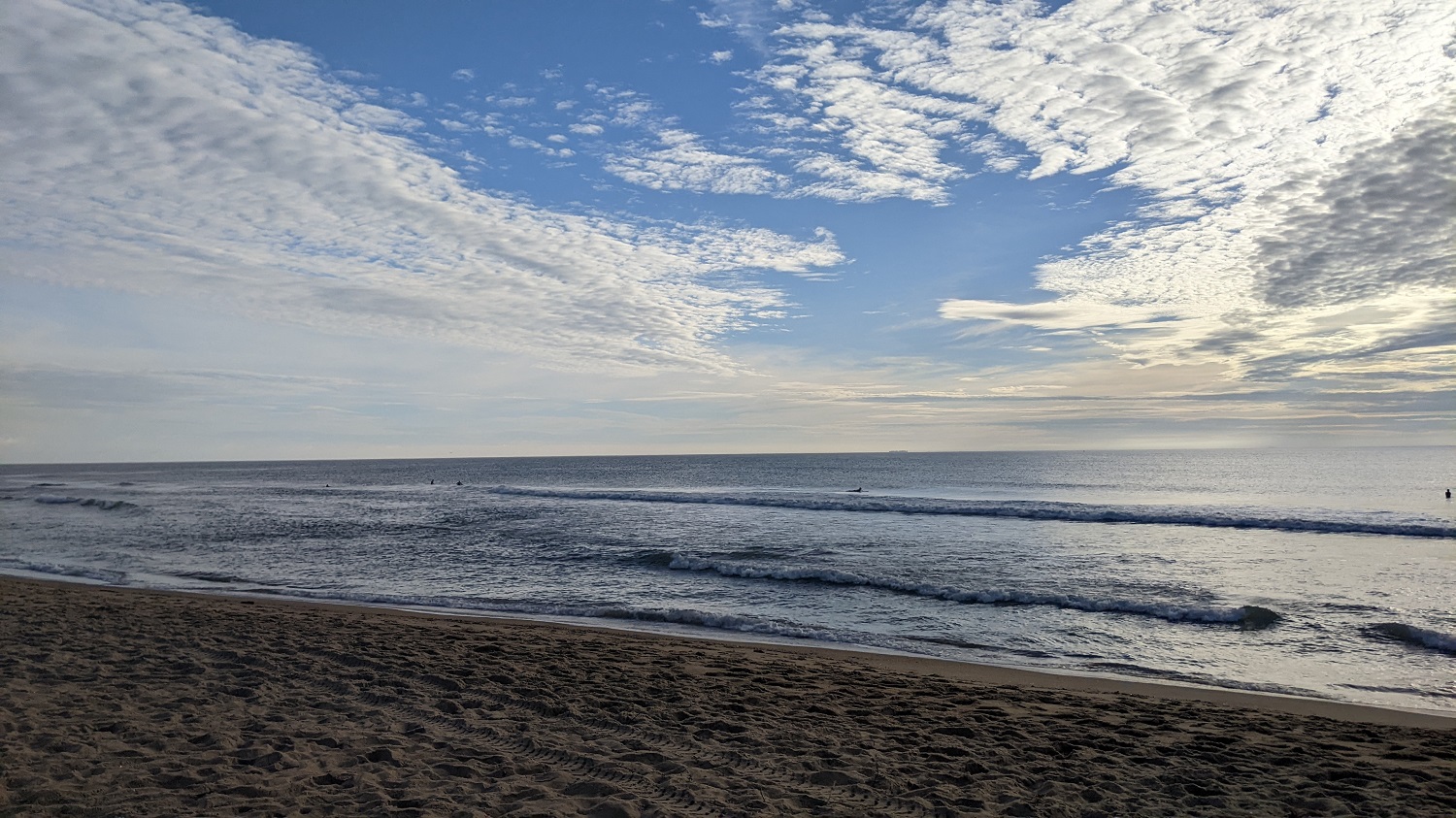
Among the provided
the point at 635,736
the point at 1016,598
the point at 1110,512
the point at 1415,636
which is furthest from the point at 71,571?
the point at 1110,512

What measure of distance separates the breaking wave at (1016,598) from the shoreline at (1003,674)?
4.89m

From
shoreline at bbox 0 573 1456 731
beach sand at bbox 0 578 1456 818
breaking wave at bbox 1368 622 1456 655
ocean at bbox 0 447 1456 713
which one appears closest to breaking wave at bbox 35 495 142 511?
ocean at bbox 0 447 1456 713

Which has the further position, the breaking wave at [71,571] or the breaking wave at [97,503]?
the breaking wave at [97,503]

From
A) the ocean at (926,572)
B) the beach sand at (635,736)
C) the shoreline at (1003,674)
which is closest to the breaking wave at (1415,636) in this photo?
the ocean at (926,572)

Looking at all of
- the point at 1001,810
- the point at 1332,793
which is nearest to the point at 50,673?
the point at 1001,810

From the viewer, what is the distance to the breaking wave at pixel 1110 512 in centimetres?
2892

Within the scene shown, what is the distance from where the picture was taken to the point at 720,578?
19.3 metres

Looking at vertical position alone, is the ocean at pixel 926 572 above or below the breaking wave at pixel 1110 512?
below

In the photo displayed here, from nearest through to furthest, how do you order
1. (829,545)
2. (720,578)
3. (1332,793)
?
(1332,793) < (720,578) < (829,545)

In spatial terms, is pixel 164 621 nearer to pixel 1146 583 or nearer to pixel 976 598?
pixel 976 598

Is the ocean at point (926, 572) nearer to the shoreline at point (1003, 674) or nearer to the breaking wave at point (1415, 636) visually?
the breaking wave at point (1415, 636)

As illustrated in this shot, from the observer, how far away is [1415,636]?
40.5 ft

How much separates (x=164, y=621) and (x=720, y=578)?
11.7 m

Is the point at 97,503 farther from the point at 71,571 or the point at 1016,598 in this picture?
the point at 1016,598
